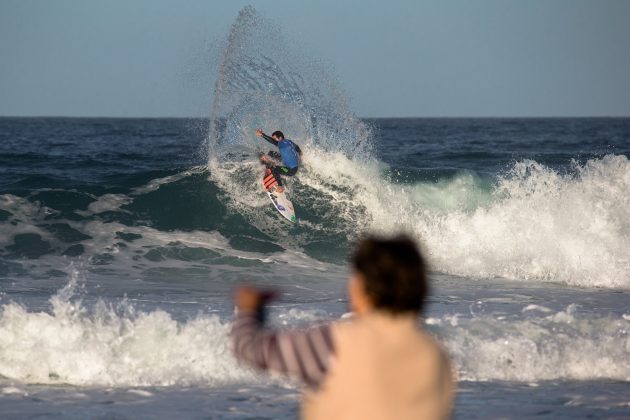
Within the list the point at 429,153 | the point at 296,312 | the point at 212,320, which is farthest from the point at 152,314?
the point at 429,153

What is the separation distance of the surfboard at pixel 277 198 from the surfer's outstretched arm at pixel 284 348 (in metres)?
14.5

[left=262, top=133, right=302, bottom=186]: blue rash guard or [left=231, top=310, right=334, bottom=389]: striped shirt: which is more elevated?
[left=262, top=133, right=302, bottom=186]: blue rash guard

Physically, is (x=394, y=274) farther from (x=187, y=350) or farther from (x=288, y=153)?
(x=288, y=153)

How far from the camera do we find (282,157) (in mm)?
16578

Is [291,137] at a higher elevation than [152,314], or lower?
higher

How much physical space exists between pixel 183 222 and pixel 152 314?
8.31 m

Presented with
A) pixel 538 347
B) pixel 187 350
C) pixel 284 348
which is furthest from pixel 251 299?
pixel 538 347

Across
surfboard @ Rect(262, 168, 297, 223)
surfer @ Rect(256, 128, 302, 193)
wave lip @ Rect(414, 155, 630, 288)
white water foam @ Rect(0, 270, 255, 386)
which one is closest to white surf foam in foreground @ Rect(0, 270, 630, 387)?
white water foam @ Rect(0, 270, 255, 386)

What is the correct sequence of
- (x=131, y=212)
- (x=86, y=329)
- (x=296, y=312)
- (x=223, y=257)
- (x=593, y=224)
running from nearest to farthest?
1. (x=86, y=329)
2. (x=296, y=312)
3. (x=223, y=257)
4. (x=593, y=224)
5. (x=131, y=212)

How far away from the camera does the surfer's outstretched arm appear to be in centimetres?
252

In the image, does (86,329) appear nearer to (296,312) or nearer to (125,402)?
(125,402)

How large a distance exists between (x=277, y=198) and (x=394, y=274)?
48.9 ft

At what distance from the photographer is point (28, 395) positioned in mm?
6852

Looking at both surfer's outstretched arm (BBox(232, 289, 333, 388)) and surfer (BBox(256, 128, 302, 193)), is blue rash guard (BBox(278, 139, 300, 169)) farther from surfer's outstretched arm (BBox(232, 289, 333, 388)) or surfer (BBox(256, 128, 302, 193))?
surfer's outstretched arm (BBox(232, 289, 333, 388))
